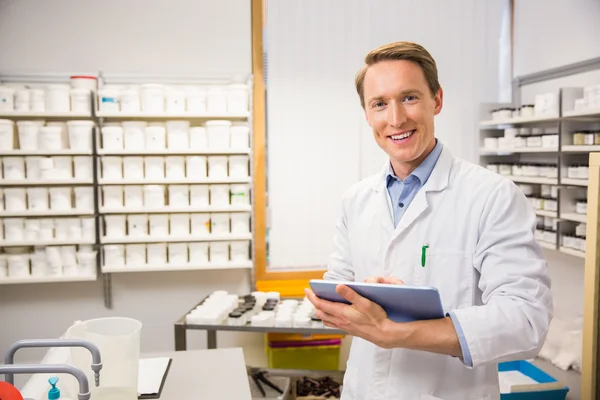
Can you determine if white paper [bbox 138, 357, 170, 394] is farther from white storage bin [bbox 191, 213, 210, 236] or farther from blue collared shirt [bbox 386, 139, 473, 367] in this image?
white storage bin [bbox 191, 213, 210, 236]

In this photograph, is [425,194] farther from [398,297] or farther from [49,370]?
[49,370]

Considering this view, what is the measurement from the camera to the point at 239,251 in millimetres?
3533

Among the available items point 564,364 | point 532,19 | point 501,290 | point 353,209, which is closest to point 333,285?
point 501,290

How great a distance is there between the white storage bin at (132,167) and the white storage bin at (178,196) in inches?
8.8

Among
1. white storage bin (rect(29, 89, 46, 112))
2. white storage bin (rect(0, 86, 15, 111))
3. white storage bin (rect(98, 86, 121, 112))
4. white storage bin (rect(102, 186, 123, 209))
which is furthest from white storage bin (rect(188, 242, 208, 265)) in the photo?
white storage bin (rect(0, 86, 15, 111))

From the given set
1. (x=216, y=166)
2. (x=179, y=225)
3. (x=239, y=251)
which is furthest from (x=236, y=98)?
(x=239, y=251)

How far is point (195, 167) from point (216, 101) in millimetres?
461

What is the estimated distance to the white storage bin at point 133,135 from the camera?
3348 millimetres

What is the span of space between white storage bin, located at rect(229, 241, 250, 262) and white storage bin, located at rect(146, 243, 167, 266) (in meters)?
0.46

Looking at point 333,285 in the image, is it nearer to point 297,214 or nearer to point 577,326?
point 577,326

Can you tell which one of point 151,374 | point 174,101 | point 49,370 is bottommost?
point 151,374

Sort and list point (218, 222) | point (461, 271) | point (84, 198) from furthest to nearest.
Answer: point (218, 222) → point (84, 198) → point (461, 271)

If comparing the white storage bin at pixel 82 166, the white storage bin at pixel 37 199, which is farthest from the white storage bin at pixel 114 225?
the white storage bin at pixel 37 199

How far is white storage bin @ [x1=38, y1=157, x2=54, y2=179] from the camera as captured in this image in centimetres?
331
